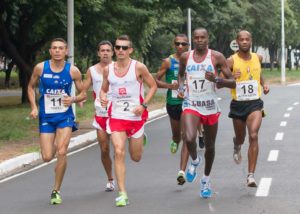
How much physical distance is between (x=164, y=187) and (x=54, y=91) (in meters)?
2.00

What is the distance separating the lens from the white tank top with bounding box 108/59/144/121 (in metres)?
7.88

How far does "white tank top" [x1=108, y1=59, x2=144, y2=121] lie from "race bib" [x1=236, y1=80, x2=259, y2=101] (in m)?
1.40

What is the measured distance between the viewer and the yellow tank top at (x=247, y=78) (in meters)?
8.59

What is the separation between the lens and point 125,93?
7875mm

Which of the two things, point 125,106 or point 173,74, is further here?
point 173,74

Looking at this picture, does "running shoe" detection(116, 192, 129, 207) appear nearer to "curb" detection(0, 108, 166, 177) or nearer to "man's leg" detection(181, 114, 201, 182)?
"man's leg" detection(181, 114, 201, 182)

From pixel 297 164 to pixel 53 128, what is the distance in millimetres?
4341

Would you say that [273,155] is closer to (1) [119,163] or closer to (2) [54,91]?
(1) [119,163]

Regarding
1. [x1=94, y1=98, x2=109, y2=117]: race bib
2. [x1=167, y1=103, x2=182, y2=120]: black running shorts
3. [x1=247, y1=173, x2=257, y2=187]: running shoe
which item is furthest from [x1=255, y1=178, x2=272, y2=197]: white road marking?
[x1=94, y1=98, x2=109, y2=117]: race bib

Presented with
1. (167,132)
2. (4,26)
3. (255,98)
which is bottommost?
(167,132)

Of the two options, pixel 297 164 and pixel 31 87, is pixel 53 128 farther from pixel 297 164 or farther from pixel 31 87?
pixel 297 164

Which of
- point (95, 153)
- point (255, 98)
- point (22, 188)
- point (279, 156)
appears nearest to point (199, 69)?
point (255, 98)

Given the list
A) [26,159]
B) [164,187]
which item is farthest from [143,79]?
[26,159]

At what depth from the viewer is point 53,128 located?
8227 mm
